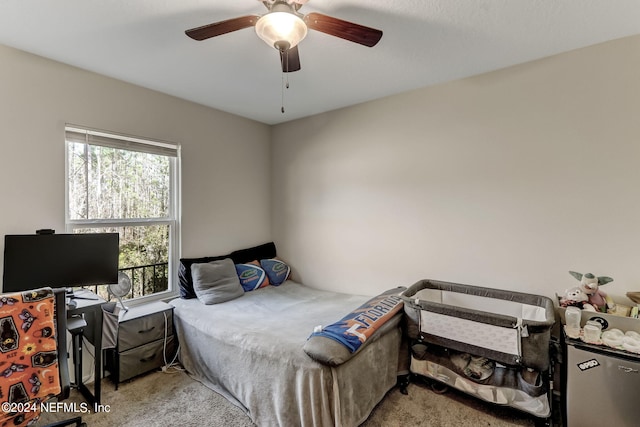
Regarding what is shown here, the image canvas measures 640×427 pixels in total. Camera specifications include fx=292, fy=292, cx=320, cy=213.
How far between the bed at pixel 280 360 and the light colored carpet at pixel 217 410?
103 mm

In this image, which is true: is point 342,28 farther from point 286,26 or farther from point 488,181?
point 488,181

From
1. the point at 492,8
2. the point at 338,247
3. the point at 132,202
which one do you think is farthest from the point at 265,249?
the point at 492,8

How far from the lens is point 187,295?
2.78 metres

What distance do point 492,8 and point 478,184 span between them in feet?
4.21

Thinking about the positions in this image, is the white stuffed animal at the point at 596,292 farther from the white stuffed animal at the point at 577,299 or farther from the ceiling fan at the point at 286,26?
the ceiling fan at the point at 286,26

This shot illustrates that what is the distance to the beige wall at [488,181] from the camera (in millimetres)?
1973

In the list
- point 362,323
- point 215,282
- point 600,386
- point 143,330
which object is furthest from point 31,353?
point 600,386

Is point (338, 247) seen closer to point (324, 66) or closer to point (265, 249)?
point (265, 249)

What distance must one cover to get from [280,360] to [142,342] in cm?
134

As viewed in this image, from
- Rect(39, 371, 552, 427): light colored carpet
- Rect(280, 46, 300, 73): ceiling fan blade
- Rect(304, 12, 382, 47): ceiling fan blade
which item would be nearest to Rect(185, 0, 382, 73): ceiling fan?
Rect(304, 12, 382, 47): ceiling fan blade

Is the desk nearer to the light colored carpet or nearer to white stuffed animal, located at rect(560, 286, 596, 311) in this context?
Result: the light colored carpet

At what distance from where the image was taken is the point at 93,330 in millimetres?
2057

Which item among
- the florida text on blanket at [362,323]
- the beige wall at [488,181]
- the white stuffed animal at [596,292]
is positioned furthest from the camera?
the beige wall at [488,181]

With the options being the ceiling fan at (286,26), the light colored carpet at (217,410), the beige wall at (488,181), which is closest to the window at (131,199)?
the light colored carpet at (217,410)
